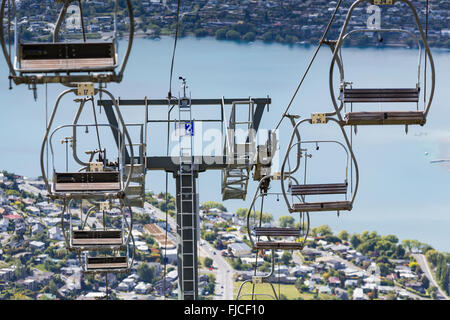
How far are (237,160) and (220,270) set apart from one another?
71547mm

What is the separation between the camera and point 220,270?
313 ft

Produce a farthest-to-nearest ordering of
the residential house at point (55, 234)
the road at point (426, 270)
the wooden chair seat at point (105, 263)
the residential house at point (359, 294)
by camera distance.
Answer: the road at point (426, 270), the residential house at point (359, 294), the residential house at point (55, 234), the wooden chair seat at point (105, 263)

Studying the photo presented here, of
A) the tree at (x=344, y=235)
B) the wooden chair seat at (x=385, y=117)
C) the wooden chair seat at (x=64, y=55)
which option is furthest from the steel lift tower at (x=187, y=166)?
the tree at (x=344, y=235)

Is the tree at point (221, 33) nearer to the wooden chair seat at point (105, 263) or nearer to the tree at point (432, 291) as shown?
the tree at point (432, 291)

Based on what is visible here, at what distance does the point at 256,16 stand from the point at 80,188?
80378 millimetres

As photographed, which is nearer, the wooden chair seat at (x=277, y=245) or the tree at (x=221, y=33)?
the wooden chair seat at (x=277, y=245)

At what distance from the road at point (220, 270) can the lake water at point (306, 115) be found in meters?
17.6

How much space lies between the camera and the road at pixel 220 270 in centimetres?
9194

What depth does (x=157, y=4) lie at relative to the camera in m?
80.0

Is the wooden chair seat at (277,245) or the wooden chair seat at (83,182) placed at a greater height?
the wooden chair seat at (83,182)

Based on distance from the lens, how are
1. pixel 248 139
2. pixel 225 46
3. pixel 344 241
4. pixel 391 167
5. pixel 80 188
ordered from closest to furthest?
pixel 80 188, pixel 248 139, pixel 344 241, pixel 225 46, pixel 391 167

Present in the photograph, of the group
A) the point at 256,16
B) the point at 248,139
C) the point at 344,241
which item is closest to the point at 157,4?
the point at 256,16

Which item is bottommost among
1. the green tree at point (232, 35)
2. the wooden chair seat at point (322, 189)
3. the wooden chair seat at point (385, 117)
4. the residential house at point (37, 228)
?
the residential house at point (37, 228)
